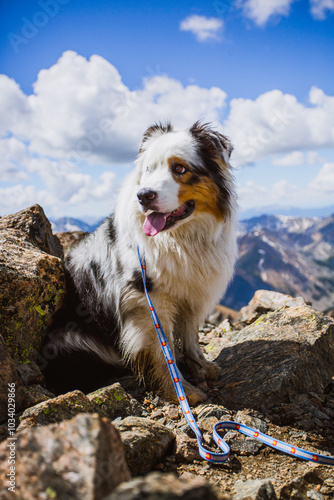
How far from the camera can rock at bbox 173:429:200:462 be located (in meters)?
2.54

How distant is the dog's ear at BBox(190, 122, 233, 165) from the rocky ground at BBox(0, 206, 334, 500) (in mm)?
2213

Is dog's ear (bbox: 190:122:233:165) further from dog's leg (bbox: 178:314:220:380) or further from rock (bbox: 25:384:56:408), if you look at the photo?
rock (bbox: 25:384:56:408)

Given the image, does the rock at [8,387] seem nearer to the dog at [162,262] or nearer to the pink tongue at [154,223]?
the dog at [162,262]

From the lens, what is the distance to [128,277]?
12.5 ft

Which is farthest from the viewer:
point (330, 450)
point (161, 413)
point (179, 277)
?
point (179, 277)

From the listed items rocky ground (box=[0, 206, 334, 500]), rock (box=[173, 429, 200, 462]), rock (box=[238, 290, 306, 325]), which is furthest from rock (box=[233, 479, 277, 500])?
rock (box=[238, 290, 306, 325])

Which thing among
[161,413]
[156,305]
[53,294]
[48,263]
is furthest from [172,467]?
[48,263]

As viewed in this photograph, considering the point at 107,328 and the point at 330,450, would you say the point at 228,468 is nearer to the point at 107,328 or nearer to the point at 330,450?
the point at 330,450

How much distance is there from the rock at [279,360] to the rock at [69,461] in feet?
7.88

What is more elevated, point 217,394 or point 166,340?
point 166,340

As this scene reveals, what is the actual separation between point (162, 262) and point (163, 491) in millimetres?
2672

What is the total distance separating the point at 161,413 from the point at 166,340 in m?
0.71

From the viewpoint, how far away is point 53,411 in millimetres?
2484

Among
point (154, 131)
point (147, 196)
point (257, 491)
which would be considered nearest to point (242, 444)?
point (257, 491)
